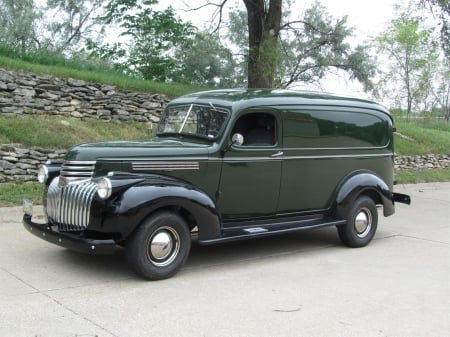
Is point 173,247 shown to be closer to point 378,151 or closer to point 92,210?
point 92,210

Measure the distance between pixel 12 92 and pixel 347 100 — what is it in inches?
284

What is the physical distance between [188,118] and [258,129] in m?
0.92

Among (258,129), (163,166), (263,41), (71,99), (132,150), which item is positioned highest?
(263,41)

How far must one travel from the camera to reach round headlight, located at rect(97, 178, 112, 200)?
18.1 feet

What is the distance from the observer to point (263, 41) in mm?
14227

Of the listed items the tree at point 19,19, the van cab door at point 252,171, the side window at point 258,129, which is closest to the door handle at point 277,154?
the van cab door at point 252,171

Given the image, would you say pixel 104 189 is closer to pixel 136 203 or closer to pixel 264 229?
pixel 136 203

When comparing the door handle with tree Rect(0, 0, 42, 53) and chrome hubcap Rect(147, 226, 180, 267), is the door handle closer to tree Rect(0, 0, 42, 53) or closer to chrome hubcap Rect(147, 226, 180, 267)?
chrome hubcap Rect(147, 226, 180, 267)

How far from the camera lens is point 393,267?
265 inches

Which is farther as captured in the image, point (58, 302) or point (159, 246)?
point (159, 246)

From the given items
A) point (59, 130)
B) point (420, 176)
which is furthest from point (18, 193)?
point (420, 176)

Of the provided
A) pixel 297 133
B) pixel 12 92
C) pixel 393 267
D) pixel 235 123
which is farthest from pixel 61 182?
pixel 12 92

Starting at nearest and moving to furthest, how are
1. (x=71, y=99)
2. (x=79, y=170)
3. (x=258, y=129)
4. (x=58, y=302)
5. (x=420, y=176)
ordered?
(x=58, y=302)
(x=79, y=170)
(x=258, y=129)
(x=71, y=99)
(x=420, y=176)

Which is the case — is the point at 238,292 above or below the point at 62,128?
below
